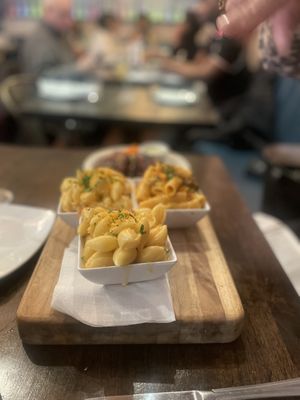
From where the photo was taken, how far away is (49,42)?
9.21 ft

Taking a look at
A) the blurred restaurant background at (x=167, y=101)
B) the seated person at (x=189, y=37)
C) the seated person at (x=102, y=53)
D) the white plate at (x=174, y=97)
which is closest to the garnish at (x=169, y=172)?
the blurred restaurant background at (x=167, y=101)

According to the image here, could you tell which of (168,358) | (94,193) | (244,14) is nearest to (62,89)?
(94,193)

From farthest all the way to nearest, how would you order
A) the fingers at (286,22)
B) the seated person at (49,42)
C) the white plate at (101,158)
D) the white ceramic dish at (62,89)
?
the seated person at (49,42) → the white ceramic dish at (62,89) → the white plate at (101,158) → the fingers at (286,22)

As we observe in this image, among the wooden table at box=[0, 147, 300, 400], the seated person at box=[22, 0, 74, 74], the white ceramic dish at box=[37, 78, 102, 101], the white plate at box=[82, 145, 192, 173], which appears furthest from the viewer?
the seated person at box=[22, 0, 74, 74]

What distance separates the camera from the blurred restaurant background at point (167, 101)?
186cm

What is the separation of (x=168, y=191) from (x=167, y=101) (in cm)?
136

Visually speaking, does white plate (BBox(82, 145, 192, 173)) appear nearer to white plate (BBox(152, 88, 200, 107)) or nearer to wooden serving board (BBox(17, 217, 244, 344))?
wooden serving board (BBox(17, 217, 244, 344))

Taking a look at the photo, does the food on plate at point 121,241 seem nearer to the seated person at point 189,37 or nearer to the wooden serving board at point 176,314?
the wooden serving board at point 176,314

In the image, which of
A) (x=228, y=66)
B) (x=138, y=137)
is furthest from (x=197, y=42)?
(x=138, y=137)

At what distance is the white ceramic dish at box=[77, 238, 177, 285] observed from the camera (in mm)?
569

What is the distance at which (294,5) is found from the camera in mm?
645

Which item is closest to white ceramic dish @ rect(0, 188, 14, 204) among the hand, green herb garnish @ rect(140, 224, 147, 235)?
green herb garnish @ rect(140, 224, 147, 235)

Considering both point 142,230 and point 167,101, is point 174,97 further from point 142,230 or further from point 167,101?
point 142,230

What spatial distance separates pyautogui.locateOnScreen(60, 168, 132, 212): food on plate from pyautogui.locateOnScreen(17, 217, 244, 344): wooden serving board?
0.11 m
